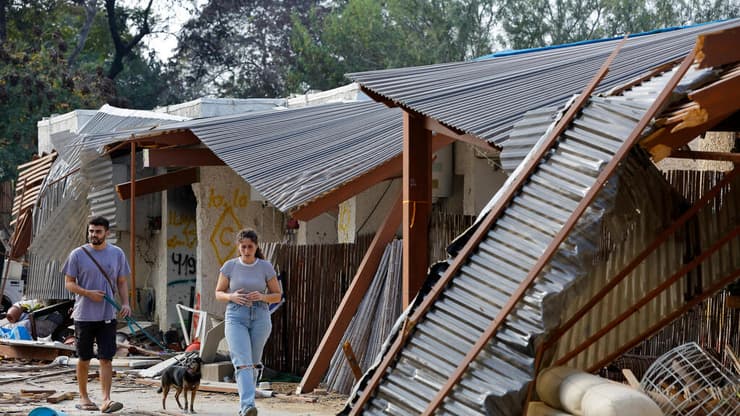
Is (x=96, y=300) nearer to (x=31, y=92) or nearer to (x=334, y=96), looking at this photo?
(x=334, y=96)

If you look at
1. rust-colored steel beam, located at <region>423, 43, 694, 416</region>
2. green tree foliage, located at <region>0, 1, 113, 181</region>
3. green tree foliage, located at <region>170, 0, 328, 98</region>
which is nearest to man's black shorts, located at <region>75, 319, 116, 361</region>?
rust-colored steel beam, located at <region>423, 43, 694, 416</region>

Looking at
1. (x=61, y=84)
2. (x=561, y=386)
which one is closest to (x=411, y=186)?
(x=561, y=386)

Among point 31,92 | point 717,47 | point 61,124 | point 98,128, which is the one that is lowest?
point 717,47

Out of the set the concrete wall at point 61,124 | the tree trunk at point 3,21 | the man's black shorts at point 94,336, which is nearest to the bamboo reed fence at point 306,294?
the man's black shorts at point 94,336

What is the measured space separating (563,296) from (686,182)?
346 cm

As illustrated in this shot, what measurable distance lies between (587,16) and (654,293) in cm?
4102

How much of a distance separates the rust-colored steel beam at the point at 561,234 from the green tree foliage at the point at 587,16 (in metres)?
40.9

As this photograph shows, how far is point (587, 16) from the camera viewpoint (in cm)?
4781

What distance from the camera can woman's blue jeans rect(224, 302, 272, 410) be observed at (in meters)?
10.3

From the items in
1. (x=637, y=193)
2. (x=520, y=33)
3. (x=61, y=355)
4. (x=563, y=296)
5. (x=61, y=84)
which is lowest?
(x=61, y=355)

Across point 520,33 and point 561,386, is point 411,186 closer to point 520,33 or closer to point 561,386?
point 561,386

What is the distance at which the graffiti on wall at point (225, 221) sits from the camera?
1691 cm

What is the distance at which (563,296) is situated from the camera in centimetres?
648

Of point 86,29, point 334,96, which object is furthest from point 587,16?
point 334,96
